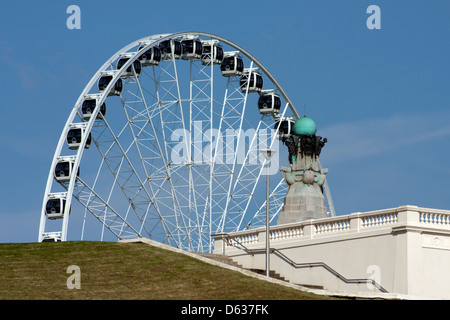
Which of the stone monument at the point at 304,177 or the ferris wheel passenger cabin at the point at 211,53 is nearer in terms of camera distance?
the stone monument at the point at 304,177

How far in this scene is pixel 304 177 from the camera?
2618 inches

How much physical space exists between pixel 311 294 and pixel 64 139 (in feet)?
117

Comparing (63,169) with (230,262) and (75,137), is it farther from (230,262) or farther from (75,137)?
(230,262)

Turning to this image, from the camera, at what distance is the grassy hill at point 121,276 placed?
153ft

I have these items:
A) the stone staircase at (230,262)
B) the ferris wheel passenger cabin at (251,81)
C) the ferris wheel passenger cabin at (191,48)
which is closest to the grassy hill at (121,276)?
the stone staircase at (230,262)

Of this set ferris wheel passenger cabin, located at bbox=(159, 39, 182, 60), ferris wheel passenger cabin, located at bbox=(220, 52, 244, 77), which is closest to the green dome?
ferris wheel passenger cabin, located at bbox=(159, 39, 182, 60)

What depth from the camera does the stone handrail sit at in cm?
5412

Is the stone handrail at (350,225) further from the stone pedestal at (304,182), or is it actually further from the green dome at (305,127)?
the green dome at (305,127)

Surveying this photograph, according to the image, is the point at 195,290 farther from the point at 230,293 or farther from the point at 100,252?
the point at 100,252

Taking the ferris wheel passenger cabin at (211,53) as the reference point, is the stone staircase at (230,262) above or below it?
below

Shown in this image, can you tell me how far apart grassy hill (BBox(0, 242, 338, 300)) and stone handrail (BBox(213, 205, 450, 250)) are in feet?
23.3

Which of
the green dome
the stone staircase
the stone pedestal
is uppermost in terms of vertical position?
the green dome

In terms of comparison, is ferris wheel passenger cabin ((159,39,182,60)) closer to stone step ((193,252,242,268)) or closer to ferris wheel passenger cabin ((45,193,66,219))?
ferris wheel passenger cabin ((45,193,66,219))
